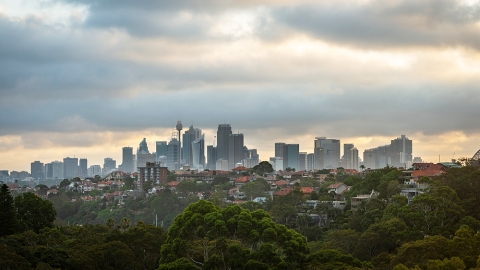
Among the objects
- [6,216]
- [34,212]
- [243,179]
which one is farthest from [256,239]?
[243,179]

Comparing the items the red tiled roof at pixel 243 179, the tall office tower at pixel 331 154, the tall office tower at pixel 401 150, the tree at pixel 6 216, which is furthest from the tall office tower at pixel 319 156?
the tree at pixel 6 216

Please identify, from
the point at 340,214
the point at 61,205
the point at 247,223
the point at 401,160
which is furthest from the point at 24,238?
the point at 401,160

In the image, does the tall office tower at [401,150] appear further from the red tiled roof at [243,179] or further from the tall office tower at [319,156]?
the red tiled roof at [243,179]

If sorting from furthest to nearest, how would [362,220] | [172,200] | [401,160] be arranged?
[401,160] < [172,200] < [362,220]

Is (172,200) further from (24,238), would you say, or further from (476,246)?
(476,246)

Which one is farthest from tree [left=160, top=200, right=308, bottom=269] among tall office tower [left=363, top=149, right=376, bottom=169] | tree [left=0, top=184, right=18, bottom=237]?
tall office tower [left=363, top=149, right=376, bottom=169]

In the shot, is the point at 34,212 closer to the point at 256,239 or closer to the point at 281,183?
the point at 256,239
